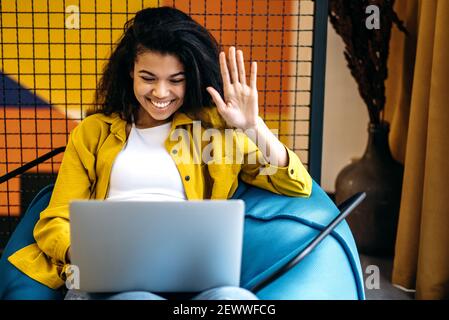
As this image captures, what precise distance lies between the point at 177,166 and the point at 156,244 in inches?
21.7

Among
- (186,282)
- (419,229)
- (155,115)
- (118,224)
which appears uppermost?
(155,115)

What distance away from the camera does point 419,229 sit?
103 inches

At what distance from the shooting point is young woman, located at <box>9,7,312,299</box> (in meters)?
1.82

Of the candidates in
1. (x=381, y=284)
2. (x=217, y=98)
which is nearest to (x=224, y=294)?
(x=217, y=98)

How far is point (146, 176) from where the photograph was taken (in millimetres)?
1861

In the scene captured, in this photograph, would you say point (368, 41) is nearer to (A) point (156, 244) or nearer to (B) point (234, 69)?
(B) point (234, 69)

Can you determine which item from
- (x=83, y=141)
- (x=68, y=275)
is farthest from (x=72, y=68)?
(x=68, y=275)

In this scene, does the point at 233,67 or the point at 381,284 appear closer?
the point at 233,67

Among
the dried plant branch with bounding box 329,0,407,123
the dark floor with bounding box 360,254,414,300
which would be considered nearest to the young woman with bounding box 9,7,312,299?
the dark floor with bounding box 360,254,414,300

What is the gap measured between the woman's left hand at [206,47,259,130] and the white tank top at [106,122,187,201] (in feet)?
0.68
